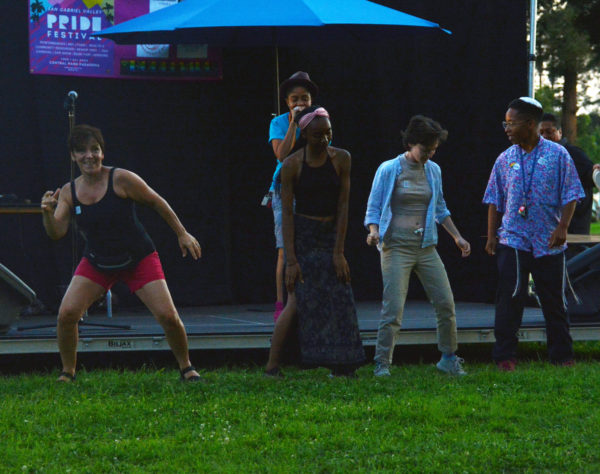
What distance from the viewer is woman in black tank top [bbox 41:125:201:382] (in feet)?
21.4

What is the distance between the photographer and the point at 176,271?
32.0ft

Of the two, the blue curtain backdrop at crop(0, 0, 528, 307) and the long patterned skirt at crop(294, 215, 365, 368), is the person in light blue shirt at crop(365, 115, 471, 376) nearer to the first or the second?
the long patterned skirt at crop(294, 215, 365, 368)

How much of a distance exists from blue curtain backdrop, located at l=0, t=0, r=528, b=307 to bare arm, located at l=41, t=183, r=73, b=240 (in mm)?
2620

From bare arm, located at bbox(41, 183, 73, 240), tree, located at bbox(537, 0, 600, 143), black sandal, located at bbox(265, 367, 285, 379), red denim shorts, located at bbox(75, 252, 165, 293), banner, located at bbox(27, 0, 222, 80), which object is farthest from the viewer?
tree, located at bbox(537, 0, 600, 143)

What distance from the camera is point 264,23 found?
7.98m

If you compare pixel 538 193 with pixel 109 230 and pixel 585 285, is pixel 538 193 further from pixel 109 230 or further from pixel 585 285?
pixel 109 230

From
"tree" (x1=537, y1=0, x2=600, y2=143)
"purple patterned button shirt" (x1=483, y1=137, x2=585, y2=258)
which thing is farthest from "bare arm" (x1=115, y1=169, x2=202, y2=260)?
"tree" (x1=537, y1=0, x2=600, y2=143)

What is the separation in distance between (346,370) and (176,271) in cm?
342

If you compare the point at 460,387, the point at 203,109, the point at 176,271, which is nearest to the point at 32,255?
the point at 176,271

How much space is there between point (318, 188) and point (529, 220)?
5.35 feet

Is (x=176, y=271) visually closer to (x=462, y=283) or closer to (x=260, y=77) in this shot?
(x=260, y=77)

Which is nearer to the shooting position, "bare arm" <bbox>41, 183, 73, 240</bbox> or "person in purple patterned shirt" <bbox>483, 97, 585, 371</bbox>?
"bare arm" <bbox>41, 183, 73, 240</bbox>

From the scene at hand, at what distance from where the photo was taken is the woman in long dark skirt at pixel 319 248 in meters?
6.51

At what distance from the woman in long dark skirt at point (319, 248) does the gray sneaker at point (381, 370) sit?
0.43 metres
